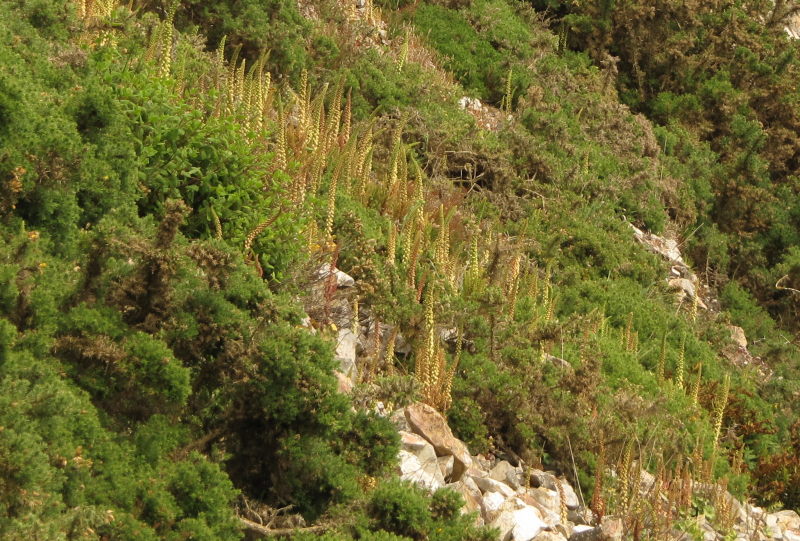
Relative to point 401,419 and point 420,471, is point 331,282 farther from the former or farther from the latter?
point 420,471

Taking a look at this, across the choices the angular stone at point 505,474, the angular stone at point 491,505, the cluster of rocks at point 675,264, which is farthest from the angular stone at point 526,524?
the cluster of rocks at point 675,264

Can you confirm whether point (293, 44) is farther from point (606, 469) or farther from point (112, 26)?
point (606, 469)

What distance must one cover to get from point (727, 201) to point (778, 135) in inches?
89.7

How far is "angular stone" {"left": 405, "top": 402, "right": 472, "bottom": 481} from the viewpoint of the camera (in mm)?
7156

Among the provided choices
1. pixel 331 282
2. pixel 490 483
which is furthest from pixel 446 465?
pixel 331 282

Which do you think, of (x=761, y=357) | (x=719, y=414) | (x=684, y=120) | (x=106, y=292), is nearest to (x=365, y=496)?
(x=106, y=292)

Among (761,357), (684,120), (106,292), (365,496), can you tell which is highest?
(106,292)

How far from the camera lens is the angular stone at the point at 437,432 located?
282 inches

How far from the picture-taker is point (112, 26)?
8.48 m

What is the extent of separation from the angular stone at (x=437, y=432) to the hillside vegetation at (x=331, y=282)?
0.28 meters

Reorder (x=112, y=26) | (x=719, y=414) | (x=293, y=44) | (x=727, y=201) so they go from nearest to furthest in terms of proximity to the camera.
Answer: (x=112, y=26) → (x=719, y=414) → (x=293, y=44) → (x=727, y=201)

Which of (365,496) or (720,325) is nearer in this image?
(365,496)

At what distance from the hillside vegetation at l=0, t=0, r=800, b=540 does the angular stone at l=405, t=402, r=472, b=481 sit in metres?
0.28

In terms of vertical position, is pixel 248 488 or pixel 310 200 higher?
pixel 310 200
